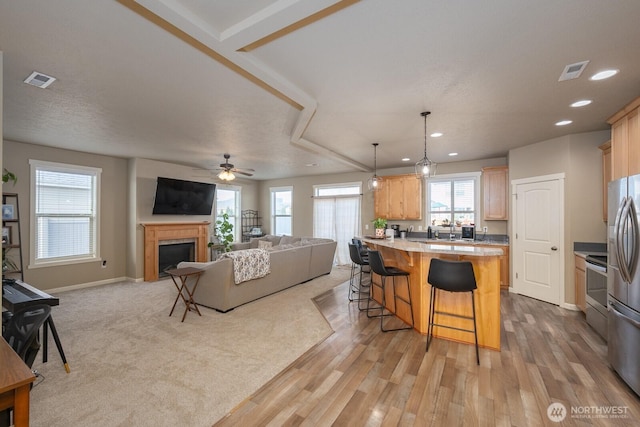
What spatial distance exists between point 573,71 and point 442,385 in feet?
9.72

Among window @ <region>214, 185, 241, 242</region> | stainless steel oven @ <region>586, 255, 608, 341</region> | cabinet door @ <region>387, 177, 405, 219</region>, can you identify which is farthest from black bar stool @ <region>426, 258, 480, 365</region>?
window @ <region>214, 185, 241, 242</region>

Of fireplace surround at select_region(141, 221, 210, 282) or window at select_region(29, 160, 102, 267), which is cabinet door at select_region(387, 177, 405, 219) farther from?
window at select_region(29, 160, 102, 267)

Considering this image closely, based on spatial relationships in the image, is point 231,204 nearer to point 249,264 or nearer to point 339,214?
point 339,214

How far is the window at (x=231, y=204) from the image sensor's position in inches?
325

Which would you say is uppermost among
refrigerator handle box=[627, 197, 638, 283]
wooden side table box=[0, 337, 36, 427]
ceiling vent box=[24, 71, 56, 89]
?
ceiling vent box=[24, 71, 56, 89]

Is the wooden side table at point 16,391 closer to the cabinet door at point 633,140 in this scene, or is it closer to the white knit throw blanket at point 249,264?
the white knit throw blanket at point 249,264

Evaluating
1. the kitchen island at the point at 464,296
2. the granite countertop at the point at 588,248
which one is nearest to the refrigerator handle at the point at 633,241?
the kitchen island at the point at 464,296

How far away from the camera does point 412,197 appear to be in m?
6.75

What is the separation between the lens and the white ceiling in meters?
1.77

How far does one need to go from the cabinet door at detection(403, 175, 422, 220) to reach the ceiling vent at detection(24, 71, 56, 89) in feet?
20.5

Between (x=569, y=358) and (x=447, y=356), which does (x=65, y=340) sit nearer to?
(x=447, y=356)

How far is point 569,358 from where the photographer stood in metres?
2.79

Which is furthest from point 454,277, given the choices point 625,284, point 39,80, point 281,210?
point 281,210

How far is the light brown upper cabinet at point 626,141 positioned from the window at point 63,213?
329 inches
